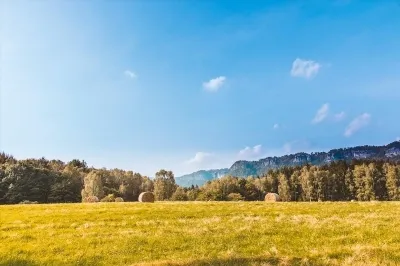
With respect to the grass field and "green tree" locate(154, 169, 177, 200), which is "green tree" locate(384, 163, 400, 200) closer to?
"green tree" locate(154, 169, 177, 200)

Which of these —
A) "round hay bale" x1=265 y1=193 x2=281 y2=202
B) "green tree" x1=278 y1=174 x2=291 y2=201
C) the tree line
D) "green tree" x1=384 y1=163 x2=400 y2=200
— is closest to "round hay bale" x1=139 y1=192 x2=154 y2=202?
"round hay bale" x1=265 y1=193 x2=281 y2=202

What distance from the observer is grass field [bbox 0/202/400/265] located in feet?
51.4

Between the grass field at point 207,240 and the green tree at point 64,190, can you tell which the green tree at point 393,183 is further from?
the grass field at point 207,240

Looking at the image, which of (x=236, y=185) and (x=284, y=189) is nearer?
(x=236, y=185)

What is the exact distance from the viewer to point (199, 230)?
68.6 ft

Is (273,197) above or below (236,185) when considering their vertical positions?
below

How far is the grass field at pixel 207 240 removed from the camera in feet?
51.4

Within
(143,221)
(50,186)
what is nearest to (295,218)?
(143,221)

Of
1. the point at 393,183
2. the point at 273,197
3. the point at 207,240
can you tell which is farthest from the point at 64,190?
the point at 393,183

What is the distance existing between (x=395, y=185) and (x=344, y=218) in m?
160

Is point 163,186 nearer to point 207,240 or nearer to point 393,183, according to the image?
point 393,183

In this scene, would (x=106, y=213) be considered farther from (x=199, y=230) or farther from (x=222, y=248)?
(x=222, y=248)

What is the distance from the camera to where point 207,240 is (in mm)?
18891

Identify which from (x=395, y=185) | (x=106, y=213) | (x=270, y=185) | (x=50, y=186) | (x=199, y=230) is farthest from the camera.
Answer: (x=270, y=185)
